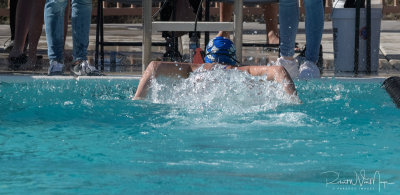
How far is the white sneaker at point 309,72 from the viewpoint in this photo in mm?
5711

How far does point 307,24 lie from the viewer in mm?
5887

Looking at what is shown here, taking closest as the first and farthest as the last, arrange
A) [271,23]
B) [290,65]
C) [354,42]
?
[290,65] → [354,42] → [271,23]

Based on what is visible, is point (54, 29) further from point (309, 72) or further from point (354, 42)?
point (354, 42)

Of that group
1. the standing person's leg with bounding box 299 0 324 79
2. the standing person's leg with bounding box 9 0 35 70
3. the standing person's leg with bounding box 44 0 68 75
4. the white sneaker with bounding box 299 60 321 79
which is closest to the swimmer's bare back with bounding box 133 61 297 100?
the white sneaker with bounding box 299 60 321 79

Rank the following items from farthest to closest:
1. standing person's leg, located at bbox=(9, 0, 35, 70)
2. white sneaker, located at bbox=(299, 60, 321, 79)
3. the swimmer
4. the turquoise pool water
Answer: standing person's leg, located at bbox=(9, 0, 35, 70), white sneaker, located at bbox=(299, 60, 321, 79), the swimmer, the turquoise pool water

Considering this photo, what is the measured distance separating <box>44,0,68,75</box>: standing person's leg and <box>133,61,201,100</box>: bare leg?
4.10ft

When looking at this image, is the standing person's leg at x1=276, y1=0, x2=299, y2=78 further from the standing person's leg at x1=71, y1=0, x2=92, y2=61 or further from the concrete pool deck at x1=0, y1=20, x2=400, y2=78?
the standing person's leg at x1=71, y1=0, x2=92, y2=61

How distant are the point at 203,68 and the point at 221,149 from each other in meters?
1.24

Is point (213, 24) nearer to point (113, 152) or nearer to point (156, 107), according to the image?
point (156, 107)

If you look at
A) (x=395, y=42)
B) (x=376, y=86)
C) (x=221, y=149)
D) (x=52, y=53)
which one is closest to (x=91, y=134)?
(x=221, y=149)

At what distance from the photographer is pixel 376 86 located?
18.2 feet

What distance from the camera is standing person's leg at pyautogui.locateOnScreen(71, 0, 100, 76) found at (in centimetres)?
588

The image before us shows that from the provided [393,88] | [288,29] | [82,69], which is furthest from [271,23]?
[393,88]

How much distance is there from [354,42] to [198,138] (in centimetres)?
318
